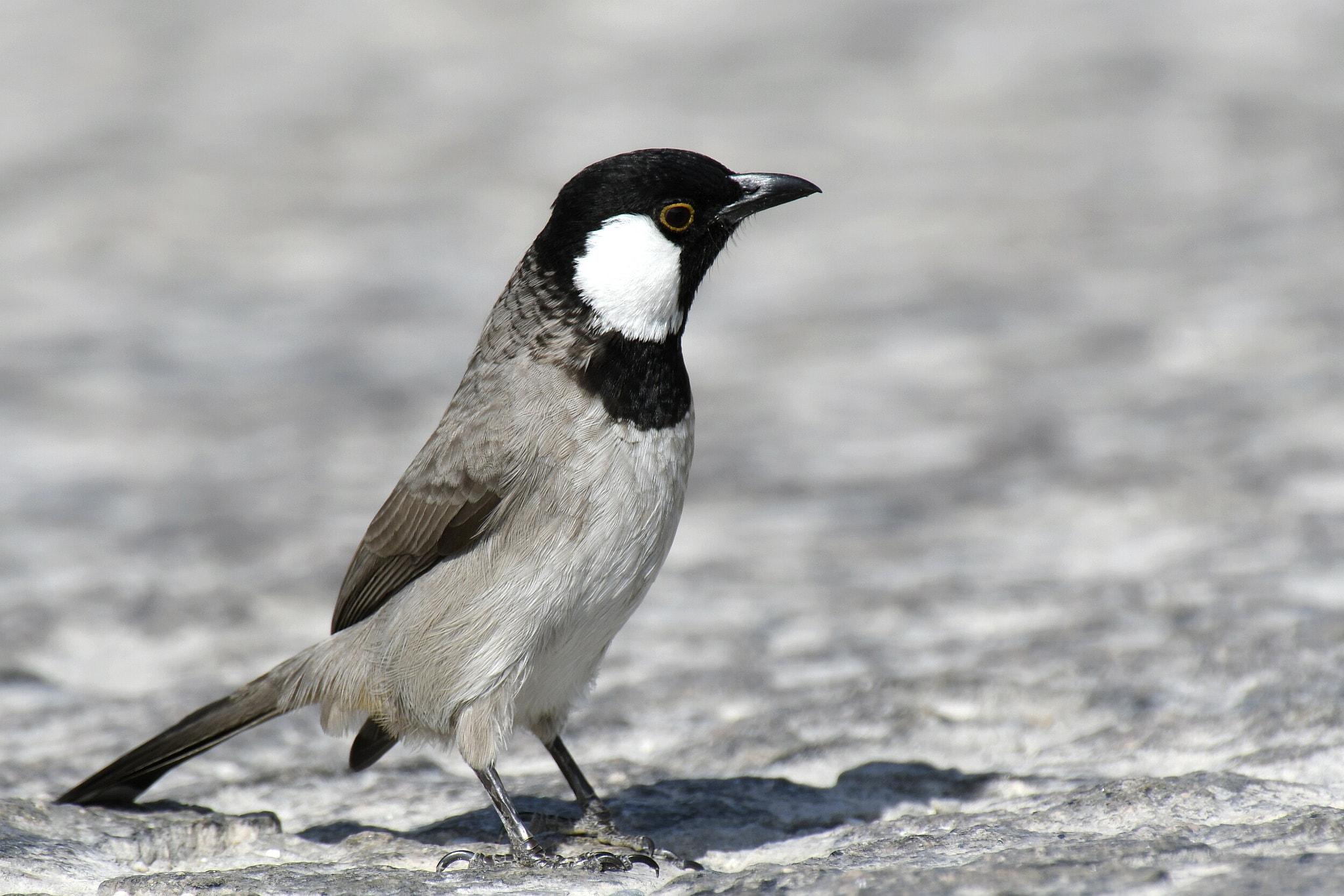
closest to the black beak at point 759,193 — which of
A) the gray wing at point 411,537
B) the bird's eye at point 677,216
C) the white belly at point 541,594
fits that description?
the bird's eye at point 677,216

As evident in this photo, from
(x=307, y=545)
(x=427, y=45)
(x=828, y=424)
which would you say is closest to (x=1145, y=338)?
(x=828, y=424)

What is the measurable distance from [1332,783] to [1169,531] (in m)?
2.46

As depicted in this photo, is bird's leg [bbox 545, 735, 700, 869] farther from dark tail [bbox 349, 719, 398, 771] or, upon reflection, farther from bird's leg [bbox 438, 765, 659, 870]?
dark tail [bbox 349, 719, 398, 771]

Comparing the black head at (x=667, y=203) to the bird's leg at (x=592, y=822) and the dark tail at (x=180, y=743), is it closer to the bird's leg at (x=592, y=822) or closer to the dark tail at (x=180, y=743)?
the bird's leg at (x=592, y=822)

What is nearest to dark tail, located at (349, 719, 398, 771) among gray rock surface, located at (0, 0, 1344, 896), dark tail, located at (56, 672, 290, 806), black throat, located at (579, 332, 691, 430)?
gray rock surface, located at (0, 0, 1344, 896)

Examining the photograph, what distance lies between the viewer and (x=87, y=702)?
192 inches

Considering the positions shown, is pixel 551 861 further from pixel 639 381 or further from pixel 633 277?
pixel 633 277

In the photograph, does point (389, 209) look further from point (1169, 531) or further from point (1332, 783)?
point (1332, 783)

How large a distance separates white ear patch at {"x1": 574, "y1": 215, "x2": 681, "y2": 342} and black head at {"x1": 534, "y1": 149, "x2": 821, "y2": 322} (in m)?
0.02

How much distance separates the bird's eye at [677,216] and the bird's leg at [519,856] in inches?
65.2

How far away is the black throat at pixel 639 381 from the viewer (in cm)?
385

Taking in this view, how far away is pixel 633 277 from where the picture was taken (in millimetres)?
4031

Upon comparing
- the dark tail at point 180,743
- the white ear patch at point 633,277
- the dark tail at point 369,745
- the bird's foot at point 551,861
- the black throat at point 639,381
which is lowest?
the bird's foot at point 551,861

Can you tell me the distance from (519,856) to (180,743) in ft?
3.85
